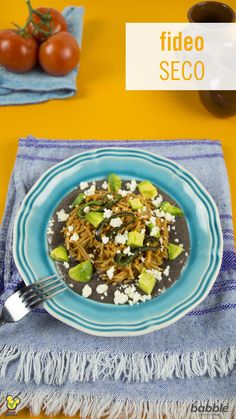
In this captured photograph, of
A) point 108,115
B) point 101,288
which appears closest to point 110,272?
point 101,288

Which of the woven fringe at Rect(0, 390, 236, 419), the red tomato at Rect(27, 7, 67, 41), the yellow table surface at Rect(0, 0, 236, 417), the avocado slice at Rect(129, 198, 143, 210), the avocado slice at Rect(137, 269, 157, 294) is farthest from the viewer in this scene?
the red tomato at Rect(27, 7, 67, 41)

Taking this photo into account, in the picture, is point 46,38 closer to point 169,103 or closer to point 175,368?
point 169,103

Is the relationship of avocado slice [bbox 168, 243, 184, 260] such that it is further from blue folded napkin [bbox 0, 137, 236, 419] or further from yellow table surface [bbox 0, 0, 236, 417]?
yellow table surface [bbox 0, 0, 236, 417]

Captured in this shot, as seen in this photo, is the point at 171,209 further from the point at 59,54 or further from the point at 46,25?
the point at 46,25

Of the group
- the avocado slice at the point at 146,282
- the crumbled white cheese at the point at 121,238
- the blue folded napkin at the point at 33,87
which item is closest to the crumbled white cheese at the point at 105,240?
the crumbled white cheese at the point at 121,238

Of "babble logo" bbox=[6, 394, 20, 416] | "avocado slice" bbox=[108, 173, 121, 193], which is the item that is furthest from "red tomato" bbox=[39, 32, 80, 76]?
"babble logo" bbox=[6, 394, 20, 416]

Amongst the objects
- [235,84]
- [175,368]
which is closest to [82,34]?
[235,84]
